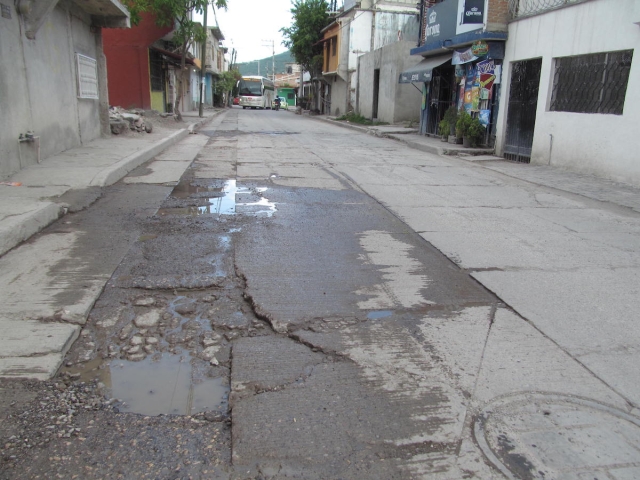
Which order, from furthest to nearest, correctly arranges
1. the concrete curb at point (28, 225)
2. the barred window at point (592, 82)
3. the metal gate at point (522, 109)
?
the metal gate at point (522, 109), the barred window at point (592, 82), the concrete curb at point (28, 225)

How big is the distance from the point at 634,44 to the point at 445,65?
9452 millimetres

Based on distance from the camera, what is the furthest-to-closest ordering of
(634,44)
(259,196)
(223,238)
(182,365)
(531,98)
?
(531,98) → (634,44) → (259,196) → (223,238) → (182,365)

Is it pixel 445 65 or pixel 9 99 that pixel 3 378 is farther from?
pixel 445 65

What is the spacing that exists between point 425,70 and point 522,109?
17.8ft

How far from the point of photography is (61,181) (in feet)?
25.0

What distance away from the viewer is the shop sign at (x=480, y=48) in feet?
45.1

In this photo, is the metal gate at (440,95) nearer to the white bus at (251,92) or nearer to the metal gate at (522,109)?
the metal gate at (522,109)

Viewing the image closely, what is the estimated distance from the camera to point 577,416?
2.62 m

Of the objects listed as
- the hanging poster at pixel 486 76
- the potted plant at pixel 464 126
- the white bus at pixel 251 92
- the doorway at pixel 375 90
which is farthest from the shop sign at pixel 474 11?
the white bus at pixel 251 92

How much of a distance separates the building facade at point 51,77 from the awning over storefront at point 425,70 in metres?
9.72

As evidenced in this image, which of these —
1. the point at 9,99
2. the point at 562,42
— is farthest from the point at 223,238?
the point at 562,42

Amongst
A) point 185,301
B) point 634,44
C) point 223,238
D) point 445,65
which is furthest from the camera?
point 445,65

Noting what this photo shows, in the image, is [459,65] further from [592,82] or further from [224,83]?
[224,83]

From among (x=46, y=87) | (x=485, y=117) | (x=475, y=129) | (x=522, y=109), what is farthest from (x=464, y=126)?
(x=46, y=87)
